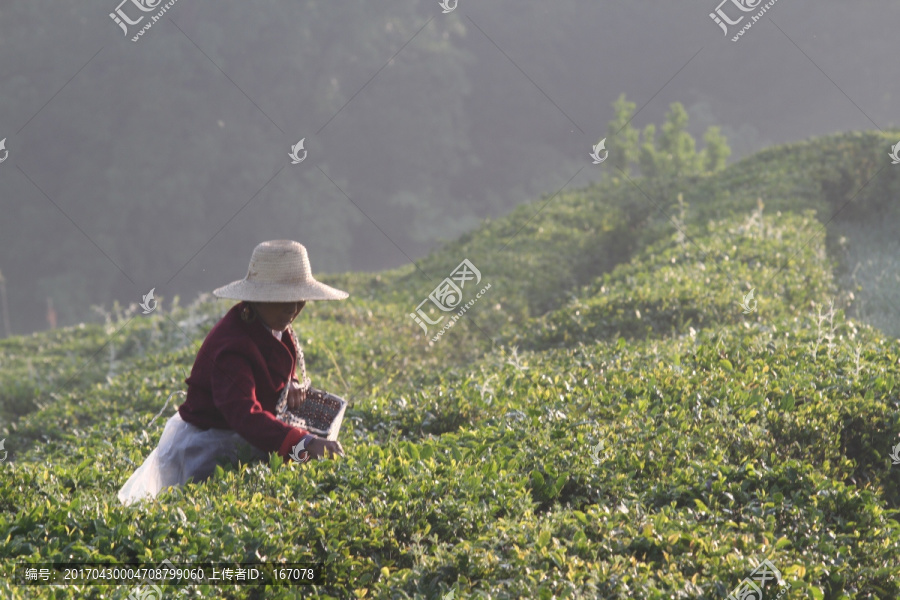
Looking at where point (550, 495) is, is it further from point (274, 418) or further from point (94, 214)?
point (94, 214)

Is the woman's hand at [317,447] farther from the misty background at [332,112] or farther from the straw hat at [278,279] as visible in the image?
the misty background at [332,112]

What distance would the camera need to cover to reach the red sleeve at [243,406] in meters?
4.12

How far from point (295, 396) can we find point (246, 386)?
1.99 feet

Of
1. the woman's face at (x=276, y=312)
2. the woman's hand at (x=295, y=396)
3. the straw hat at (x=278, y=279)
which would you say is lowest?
the woman's hand at (x=295, y=396)

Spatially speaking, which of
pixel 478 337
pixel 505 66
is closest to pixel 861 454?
pixel 478 337

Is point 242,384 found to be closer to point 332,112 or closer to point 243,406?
point 243,406

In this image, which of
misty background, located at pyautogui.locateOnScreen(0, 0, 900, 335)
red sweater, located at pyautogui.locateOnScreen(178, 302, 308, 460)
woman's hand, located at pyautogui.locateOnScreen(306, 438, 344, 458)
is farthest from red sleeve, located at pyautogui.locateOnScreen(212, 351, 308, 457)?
misty background, located at pyautogui.locateOnScreen(0, 0, 900, 335)

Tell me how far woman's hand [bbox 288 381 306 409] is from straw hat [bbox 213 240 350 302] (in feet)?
2.14

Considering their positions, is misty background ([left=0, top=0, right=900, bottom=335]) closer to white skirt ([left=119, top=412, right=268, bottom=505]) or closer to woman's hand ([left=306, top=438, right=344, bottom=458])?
white skirt ([left=119, top=412, right=268, bottom=505])

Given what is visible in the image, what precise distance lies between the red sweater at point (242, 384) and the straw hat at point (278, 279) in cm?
14

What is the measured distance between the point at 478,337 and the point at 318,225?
3487cm

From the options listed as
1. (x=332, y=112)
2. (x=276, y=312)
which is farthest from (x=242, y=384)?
(x=332, y=112)

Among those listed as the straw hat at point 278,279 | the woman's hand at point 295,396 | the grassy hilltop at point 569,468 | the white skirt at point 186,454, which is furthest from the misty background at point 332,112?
the white skirt at point 186,454

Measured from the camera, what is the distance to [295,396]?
475 centimetres
